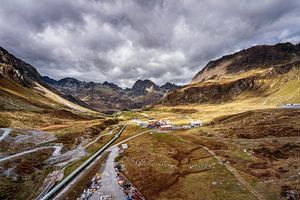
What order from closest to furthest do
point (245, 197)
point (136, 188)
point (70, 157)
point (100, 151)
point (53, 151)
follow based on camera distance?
point (245, 197), point (136, 188), point (70, 157), point (53, 151), point (100, 151)

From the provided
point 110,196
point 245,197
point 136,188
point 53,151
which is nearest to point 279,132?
point 245,197

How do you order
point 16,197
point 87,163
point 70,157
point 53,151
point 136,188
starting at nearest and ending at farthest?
point 16,197 → point 136,188 → point 87,163 → point 70,157 → point 53,151

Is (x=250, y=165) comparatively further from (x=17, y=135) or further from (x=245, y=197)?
(x=17, y=135)

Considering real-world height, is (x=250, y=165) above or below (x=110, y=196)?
above

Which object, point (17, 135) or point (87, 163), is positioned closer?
point (87, 163)

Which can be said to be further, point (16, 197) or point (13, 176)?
point (13, 176)

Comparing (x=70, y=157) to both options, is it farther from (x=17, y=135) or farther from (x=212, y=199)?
(x=212, y=199)

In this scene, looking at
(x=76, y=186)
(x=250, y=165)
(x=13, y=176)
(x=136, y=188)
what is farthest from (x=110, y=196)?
(x=250, y=165)

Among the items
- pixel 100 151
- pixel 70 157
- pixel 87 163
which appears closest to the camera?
pixel 87 163

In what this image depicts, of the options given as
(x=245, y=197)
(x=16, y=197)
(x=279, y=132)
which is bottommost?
(x=16, y=197)
